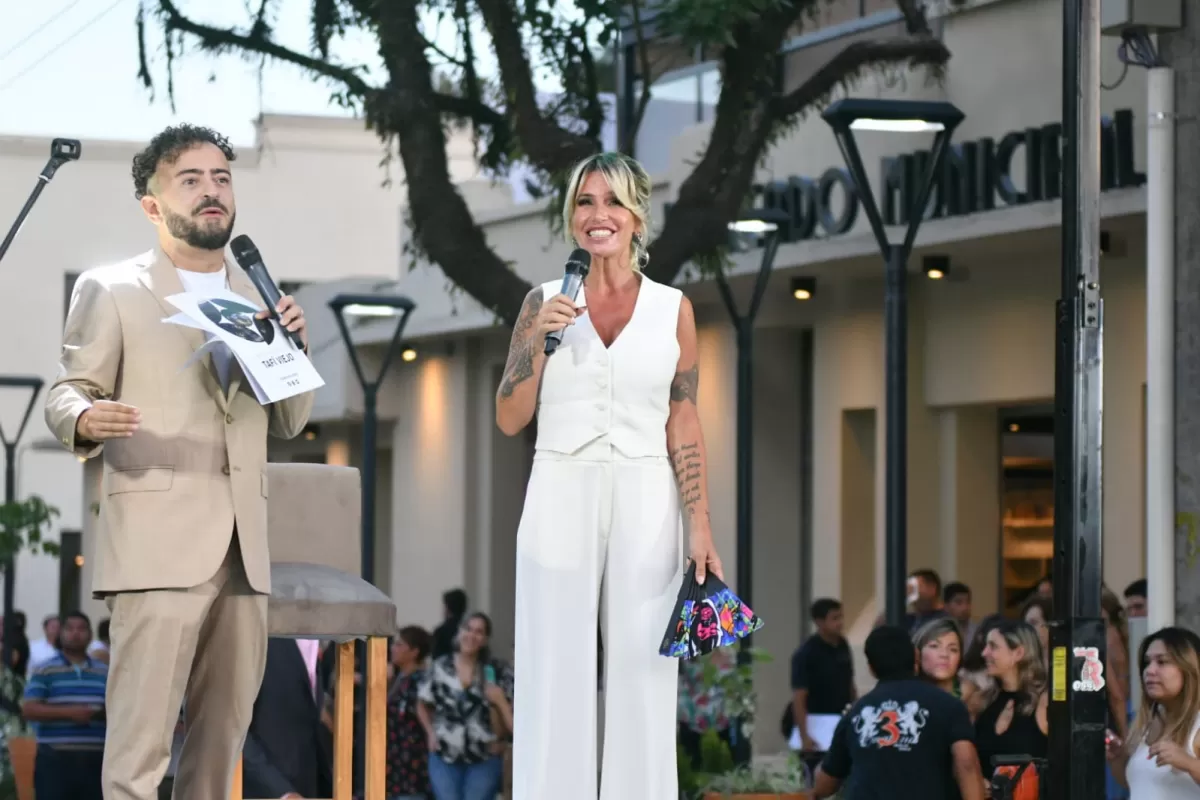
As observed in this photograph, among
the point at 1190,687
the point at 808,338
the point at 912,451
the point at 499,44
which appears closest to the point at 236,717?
the point at 1190,687

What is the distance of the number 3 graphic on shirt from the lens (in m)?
7.90

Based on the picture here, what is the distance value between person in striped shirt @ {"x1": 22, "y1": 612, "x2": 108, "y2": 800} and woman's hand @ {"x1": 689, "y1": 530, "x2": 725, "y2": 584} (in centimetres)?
613

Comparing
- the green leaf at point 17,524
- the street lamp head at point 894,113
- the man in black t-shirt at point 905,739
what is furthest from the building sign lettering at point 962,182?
the green leaf at point 17,524

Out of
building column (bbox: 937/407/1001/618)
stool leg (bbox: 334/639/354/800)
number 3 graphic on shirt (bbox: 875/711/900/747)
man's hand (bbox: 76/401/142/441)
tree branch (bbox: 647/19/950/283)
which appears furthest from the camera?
building column (bbox: 937/407/1001/618)

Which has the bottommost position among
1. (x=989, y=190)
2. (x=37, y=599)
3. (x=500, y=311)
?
(x=37, y=599)

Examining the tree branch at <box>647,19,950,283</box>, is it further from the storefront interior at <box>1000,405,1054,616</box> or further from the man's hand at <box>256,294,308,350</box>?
the man's hand at <box>256,294,308,350</box>

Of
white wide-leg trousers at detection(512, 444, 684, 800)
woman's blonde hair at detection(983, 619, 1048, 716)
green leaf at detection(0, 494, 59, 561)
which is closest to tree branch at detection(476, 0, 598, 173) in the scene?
woman's blonde hair at detection(983, 619, 1048, 716)

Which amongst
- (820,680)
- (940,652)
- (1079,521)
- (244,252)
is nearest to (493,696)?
(820,680)

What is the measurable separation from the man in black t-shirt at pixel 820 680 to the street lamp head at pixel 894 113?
4.06 metres

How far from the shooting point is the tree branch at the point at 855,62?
13086mm

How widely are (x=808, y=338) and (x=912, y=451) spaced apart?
2.53 metres

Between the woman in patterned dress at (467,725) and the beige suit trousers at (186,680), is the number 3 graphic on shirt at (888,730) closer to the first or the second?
the beige suit trousers at (186,680)

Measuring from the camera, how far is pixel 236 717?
5.13m

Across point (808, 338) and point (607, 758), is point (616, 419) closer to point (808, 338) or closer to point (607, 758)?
point (607, 758)
